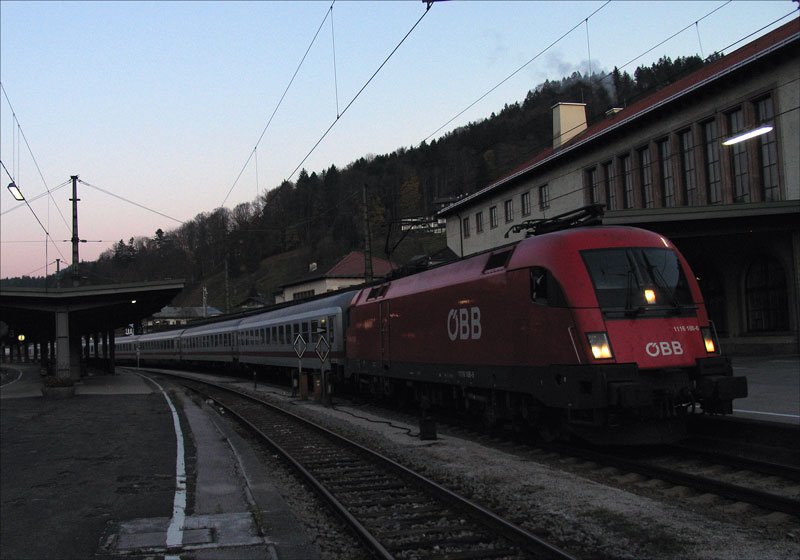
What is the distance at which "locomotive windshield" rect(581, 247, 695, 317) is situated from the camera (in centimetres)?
929

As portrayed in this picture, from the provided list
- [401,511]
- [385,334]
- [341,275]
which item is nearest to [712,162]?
[385,334]

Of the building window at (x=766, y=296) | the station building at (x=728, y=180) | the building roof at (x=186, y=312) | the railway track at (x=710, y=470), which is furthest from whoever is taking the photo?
the building roof at (x=186, y=312)

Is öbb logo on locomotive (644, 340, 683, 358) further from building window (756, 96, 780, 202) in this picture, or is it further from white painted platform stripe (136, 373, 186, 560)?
building window (756, 96, 780, 202)

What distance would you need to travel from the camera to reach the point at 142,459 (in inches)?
455

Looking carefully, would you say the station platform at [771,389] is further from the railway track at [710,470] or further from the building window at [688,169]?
the building window at [688,169]

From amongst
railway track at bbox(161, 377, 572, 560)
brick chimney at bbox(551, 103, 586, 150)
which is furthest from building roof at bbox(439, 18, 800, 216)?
railway track at bbox(161, 377, 572, 560)

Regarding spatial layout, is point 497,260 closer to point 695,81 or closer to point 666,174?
point 666,174

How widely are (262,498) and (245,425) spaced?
781cm

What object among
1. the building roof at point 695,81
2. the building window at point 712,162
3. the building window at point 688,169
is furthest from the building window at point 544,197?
the building window at point 712,162

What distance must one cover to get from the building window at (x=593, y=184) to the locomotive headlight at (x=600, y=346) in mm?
25998

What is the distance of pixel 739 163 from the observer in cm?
2580

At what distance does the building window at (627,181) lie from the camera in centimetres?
3180

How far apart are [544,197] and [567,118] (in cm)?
625

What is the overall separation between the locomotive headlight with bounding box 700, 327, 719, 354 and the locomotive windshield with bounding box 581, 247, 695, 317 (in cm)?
34
